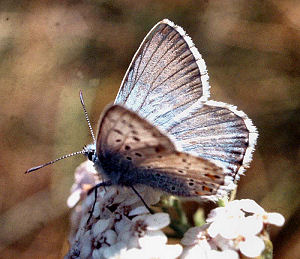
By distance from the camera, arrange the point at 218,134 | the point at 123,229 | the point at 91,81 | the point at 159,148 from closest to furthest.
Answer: the point at 159,148, the point at 123,229, the point at 218,134, the point at 91,81

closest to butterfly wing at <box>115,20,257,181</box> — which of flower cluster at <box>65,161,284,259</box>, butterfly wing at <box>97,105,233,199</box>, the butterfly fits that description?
the butterfly

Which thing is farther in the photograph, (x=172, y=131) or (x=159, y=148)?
(x=172, y=131)

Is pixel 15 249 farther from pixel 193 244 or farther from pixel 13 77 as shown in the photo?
pixel 193 244

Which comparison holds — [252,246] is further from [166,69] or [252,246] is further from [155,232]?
[166,69]

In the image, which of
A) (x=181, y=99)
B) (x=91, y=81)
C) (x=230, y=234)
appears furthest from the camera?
(x=91, y=81)

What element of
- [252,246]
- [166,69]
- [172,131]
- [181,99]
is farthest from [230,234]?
[166,69]

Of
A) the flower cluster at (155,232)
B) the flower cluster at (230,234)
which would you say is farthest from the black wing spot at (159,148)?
the flower cluster at (230,234)

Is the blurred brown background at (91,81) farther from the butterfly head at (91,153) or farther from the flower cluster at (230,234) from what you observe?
the butterfly head at (91,153)
